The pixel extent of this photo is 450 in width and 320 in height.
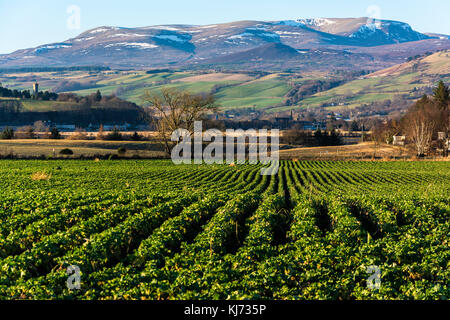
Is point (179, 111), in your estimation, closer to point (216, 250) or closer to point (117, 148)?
point (117, 148)

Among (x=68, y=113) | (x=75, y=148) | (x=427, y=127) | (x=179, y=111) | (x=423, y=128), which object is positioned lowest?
(x=75, y=148)

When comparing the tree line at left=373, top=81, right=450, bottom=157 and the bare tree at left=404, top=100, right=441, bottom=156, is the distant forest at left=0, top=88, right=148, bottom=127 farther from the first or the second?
the bare tree at left=404, top=100, right=441, bottom=156

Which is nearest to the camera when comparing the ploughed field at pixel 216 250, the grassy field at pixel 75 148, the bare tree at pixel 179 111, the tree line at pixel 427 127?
the ploughed field at pixel 216 250

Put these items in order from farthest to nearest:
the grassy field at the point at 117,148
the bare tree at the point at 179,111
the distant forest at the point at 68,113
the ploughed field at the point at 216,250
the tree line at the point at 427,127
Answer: the distant forest at the point at 68,113 → the tree line at the point at 427,127 → the bare tree at the point at 179,111 → the grassy field at the point at 117,148 → the ploughed field at the point at 216,250

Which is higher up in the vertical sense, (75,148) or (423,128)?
(423,128)

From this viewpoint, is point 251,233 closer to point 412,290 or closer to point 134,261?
point 134,261

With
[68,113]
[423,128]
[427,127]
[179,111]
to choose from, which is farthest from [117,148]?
[68,113]

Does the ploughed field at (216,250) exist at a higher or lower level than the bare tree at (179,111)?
lower

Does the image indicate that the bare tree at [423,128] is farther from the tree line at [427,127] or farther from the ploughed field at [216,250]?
the ploughed field at [216,250]

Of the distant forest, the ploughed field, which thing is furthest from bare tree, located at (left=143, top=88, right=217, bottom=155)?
the distant forest

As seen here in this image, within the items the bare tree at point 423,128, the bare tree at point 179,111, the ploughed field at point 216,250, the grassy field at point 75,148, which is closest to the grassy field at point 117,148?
the grassy field at point 75,148

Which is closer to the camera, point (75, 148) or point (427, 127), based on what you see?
point (75, 148)

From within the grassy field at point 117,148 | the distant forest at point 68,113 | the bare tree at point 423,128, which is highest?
the distant forest at point 68,113

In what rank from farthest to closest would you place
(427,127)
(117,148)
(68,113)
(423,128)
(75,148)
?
(68,113) → (427,127) → (117,148) → (423,128) → (75,148)
